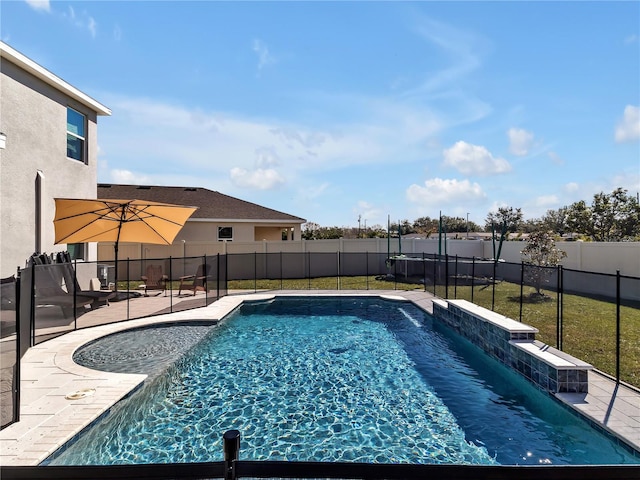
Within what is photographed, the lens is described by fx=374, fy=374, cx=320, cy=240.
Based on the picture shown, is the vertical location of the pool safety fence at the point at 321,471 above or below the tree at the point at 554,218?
below

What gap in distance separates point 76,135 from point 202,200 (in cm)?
1027

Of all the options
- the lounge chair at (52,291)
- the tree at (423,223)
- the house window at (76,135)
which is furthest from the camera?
the tree at (423,223)

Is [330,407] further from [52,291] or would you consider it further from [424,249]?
[424,249]

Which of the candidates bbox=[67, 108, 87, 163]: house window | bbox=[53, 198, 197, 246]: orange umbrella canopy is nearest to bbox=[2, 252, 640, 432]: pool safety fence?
bbox=[53, 198, 197, 246]: orange umbrella canopy

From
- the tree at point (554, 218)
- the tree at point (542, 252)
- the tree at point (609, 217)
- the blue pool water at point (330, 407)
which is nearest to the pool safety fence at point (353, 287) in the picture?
the tree at point (542, 252)

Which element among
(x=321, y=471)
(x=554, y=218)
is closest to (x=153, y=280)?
(x=321, y=471)

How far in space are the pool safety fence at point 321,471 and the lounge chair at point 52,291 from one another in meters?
7.07

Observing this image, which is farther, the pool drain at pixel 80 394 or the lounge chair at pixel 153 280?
the lounge chair at pixel 153 280

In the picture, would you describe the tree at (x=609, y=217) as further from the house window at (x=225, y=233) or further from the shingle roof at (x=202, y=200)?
the house window at (x=225, y=233)

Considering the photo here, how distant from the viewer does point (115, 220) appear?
996cm

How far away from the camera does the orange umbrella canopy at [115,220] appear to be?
9.23 metres

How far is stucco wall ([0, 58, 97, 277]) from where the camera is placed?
8367 millimetres

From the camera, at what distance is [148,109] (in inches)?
468

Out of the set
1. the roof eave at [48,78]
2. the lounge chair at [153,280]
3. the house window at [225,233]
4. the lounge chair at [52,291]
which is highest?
the roof eave at [48,78]
